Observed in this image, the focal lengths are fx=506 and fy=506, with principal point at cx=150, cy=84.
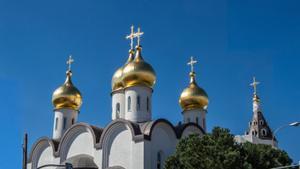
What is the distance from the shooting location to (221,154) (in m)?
23.6

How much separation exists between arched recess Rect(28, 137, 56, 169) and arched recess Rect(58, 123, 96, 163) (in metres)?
1.22

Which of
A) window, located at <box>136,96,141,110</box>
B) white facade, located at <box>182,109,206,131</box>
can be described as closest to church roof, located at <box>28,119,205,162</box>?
window, located at <box>136,96,141,110</box>

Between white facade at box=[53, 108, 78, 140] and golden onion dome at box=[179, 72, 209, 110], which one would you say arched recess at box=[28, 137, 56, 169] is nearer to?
white facade at box=[53, 108, 78, 140]

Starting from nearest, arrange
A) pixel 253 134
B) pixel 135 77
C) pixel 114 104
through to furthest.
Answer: pixel 135 77
pixel 114 104
pixel 253 134

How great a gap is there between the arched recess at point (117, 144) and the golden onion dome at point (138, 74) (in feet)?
10.9

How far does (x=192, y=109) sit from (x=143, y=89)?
6336 mm

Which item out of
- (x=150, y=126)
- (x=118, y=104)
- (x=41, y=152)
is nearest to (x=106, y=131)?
(x=150, y=126)

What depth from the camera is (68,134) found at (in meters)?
33.9

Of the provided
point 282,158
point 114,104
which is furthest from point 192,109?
point 282,158

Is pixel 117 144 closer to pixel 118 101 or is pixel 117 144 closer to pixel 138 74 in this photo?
pixel 138 74

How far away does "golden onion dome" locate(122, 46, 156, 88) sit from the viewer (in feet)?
109

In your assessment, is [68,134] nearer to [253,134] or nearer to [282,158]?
[282,158]

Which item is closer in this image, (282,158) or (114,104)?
(282,158)

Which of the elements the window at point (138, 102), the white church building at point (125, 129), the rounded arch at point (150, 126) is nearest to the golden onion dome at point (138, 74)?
the white church building at point (125, 129)
